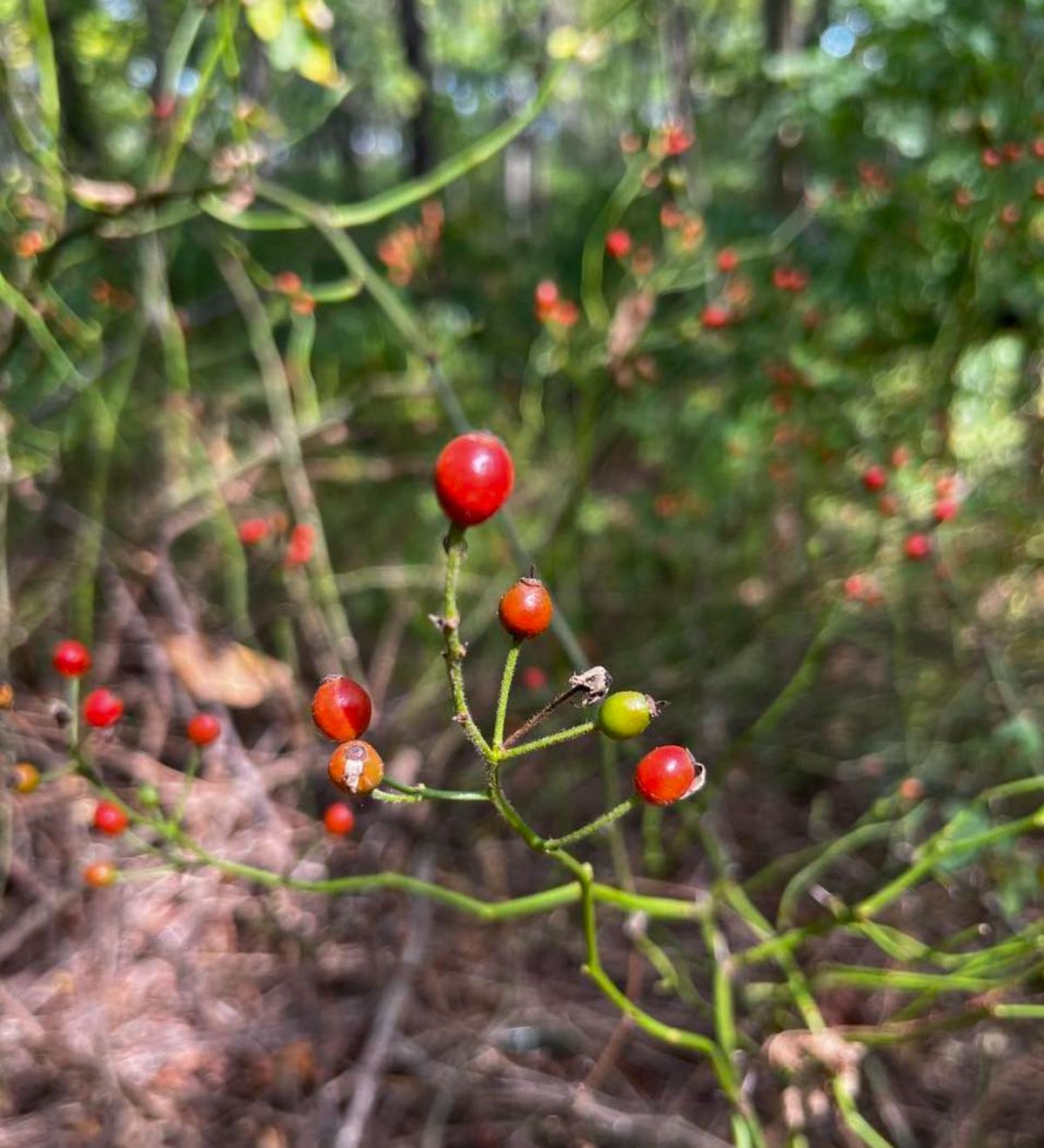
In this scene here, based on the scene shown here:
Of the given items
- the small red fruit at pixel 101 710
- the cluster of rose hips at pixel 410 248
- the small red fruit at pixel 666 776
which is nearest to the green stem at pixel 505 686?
the small red fruit at pixel 666 776

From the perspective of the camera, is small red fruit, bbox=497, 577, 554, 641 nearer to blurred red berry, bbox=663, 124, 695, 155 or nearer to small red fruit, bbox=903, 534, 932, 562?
small red fruit, bbox=903, 534, 932, 562

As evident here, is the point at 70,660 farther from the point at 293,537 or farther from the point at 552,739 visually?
the point at 293,537

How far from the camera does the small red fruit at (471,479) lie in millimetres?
666

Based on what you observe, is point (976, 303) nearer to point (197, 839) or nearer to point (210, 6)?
point (210, 6)

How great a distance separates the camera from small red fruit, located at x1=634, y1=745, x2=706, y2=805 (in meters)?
0.72

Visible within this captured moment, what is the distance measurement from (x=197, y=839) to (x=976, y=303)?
215 cm

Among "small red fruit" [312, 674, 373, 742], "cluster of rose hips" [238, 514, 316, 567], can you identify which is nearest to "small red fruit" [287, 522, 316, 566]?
"cluster of rose hips" [238, 514, 316, 567]

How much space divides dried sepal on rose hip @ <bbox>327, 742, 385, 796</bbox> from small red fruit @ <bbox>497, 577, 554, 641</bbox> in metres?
0.14

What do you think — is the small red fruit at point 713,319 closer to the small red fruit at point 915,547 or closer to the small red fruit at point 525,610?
the small red fruit at point 915,547

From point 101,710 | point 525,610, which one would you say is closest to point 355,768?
point 525,610

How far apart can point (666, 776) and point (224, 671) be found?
6.26 feet

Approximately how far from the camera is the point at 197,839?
2189 millimetres

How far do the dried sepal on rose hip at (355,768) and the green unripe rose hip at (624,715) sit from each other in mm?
169

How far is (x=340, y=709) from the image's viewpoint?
2.31 ft
